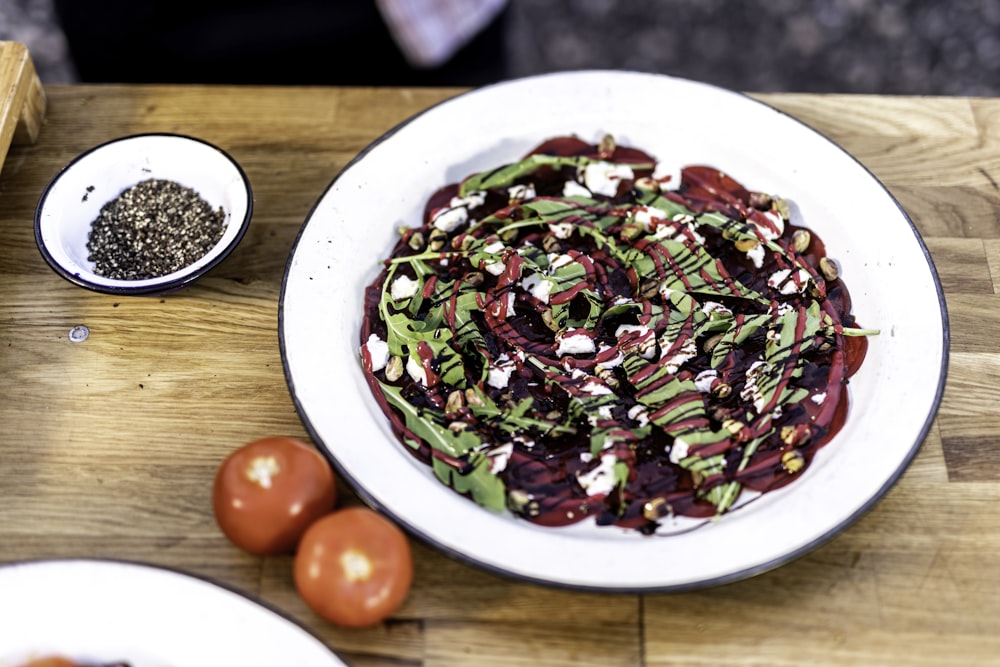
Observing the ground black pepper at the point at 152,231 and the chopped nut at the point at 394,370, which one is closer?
the chopped nut at the point at 394,370

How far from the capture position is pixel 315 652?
1.15 metres

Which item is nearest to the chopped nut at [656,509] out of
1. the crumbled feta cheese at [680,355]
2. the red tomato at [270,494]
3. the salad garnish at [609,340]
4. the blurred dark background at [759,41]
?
the salad garnish at [609,340]

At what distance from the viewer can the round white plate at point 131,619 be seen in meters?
1.17

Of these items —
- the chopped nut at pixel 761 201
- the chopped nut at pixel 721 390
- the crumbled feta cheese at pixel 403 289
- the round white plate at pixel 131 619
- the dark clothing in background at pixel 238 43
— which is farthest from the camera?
the dark clothing in background at pixel 238 43

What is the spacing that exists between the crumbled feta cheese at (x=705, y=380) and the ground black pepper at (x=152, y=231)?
806mm

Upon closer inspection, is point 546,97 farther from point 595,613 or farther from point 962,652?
point 962,652

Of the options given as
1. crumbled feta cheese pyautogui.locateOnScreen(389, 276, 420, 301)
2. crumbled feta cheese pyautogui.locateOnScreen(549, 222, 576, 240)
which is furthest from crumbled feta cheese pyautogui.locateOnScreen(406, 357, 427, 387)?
crumbled feta cheese pyautogui.locateOnScreen(549, 222, 576, 240)

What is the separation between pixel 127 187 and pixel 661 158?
3.05 ft

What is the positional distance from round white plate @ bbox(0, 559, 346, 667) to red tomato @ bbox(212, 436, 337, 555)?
9 cm

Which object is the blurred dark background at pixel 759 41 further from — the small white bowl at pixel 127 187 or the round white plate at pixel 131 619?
the round white plate at pixel 131 619

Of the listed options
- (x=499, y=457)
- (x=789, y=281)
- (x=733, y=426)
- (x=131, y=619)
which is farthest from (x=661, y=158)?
(x=131, y=619)

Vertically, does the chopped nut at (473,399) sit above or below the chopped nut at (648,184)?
below

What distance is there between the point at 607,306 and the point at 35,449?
89 centimetres

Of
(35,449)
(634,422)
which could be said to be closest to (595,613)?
(634,422)
